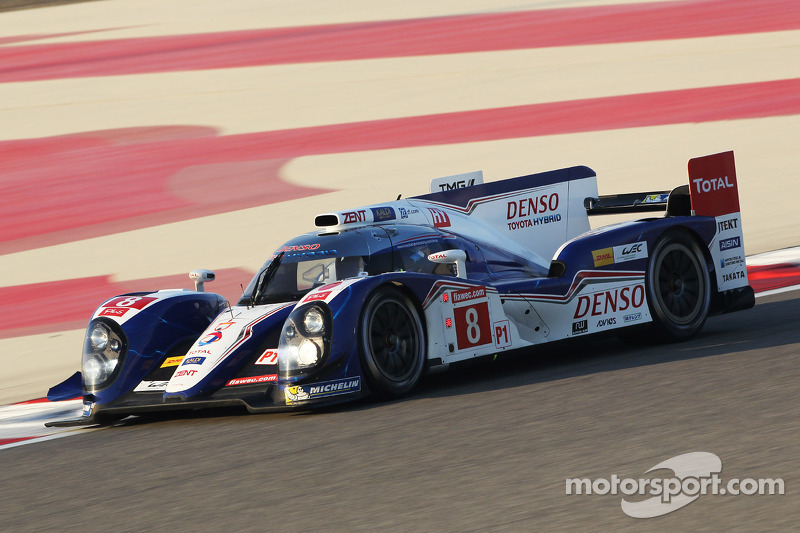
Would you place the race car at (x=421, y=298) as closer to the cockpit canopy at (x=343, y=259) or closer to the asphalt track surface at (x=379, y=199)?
the cockpit canopy at (x=343, y=259)

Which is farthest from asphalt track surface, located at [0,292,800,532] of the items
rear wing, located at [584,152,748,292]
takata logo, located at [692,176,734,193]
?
takata logo, located at [692,176,734,193]

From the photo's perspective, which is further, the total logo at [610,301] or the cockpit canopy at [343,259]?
the total logo at [610,301]

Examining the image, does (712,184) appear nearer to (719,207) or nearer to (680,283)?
(719,207)

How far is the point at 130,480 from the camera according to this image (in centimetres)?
549

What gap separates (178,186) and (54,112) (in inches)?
262

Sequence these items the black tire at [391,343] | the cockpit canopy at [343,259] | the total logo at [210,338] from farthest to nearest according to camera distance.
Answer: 1. the cockpit canopy at [343,259]
2. the total logo at [210,338]
3. the black tire at [391,343]

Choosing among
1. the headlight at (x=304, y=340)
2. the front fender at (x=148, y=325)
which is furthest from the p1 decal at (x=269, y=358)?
the front fender at (x=148, y=325)

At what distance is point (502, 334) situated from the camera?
718 cm

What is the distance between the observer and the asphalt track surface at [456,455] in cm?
435

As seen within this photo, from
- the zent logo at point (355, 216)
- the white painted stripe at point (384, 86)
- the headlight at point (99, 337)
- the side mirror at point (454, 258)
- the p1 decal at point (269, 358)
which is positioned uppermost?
the white painted stripe at point (384, 86)

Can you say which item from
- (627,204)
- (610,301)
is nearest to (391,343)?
(610,301)

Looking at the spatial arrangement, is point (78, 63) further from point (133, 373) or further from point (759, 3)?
point (133, 373)

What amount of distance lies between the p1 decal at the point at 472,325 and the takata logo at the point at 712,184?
7.13 ft

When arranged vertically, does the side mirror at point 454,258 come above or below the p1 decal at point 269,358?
above
